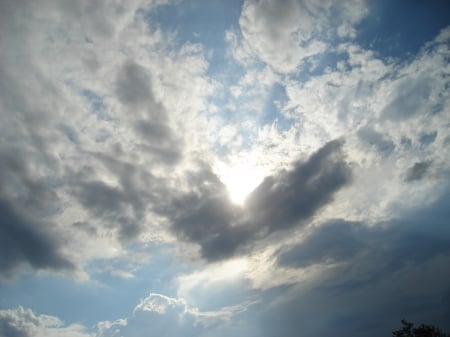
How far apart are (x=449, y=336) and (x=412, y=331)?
443 inches

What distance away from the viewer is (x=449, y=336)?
9288 centimetres

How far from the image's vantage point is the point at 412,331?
94.4 metres
